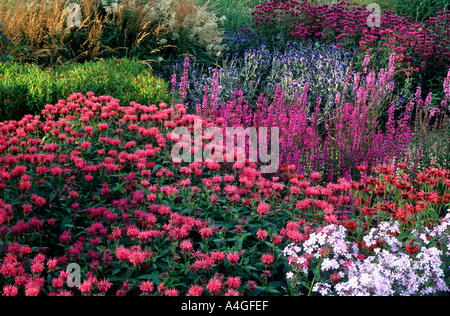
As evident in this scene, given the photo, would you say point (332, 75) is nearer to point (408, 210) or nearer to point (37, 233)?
point (408, 210)

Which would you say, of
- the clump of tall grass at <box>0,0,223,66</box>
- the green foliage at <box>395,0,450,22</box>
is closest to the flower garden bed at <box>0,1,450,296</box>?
the clump of tall grass at <box>0,0,223,66</box>

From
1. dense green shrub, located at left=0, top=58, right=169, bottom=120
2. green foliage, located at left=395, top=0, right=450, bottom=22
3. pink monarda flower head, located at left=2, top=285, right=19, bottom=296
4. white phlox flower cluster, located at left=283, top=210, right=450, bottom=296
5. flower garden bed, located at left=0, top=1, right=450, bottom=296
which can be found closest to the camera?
pink monarda flower head, located at left=2, top=285, right=19, bottom=296

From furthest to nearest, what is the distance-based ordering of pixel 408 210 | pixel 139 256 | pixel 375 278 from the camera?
pixel 408 210 < pixel 139 256 < pixel 375 278

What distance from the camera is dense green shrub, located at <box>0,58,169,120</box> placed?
5492mm

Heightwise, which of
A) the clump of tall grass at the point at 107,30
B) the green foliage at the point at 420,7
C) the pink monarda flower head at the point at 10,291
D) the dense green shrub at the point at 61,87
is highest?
the green foliage at the point at 420,7

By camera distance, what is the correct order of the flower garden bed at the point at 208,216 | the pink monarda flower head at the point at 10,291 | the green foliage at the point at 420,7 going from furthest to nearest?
the green foliage at the point at 420,7 < the flower garden bed at the point at 208,216 < the pink monarda flower head at the point at 10,291

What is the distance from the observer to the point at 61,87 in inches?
220

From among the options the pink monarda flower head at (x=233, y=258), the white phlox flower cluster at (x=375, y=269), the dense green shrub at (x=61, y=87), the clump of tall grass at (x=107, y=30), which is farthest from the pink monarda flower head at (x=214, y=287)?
the clump of tall grass at (x=107, y=30)

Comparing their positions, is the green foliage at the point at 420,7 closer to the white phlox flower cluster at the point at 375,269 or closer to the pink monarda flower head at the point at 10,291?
the white phlox flower cluster at the point at 375,269

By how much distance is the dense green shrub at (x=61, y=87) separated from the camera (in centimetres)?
549

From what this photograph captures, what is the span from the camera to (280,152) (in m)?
4.64

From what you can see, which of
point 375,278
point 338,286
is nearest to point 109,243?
point 338,286

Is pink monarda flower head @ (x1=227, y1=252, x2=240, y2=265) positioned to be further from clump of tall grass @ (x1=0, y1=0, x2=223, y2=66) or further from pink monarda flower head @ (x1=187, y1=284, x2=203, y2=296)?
clump of tall grass @ (x1=0, y1=0, x2=223, y2=66)
